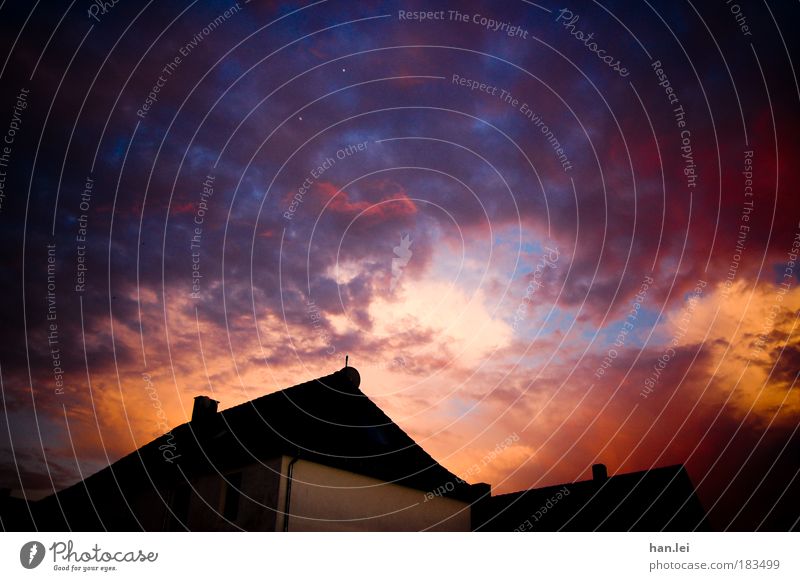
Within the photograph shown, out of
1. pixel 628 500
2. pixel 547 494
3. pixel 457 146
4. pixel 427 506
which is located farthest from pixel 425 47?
pixel 547 494

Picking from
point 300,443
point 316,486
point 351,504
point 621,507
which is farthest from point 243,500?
point 621,507

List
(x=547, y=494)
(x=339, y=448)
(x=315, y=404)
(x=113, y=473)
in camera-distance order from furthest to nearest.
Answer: (x=547, y=494) → (x=113, y=473) → (x=315, y=404) → (x=339, y=448)

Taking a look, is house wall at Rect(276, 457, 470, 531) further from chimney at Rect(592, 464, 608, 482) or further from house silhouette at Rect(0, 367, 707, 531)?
chimney at Rect(592, 464, 608, 482)

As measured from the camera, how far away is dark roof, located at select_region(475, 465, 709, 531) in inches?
979

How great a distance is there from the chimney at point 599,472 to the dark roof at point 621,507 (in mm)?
296

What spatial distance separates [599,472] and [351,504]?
53.9ft

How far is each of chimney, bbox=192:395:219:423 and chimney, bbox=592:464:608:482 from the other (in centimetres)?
1993

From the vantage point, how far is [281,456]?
16.7m

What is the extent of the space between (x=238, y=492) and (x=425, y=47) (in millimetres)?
14627
